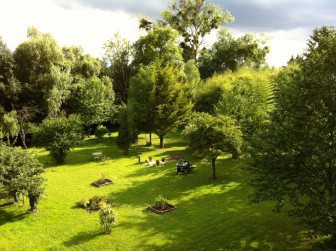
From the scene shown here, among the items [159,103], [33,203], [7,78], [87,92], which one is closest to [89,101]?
[87,92]

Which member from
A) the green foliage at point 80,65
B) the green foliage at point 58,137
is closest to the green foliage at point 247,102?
the green foliage at point 58,137

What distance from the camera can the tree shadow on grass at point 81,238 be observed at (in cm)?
1606

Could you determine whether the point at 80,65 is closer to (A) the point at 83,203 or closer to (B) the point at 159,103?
(B) the point at 159,103

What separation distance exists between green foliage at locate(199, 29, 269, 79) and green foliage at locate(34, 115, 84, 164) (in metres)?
35.7

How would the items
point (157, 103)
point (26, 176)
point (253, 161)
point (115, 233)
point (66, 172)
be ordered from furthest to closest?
point (157, 103) → point (66, 172) → point (26, 176) → point (115, 233) → point (253, 161)

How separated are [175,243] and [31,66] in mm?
37248

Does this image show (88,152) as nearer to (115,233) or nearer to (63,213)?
(63,213)

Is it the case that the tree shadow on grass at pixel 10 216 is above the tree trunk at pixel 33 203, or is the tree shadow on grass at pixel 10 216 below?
below

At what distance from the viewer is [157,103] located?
1467 inches

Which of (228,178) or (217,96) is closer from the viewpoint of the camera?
(228,178)

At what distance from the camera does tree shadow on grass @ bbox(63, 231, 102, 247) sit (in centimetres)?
1606

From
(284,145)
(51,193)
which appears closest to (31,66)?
(51,193)

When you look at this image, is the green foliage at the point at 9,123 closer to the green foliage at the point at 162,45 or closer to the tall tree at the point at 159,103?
the tall tree at the point at 159,103

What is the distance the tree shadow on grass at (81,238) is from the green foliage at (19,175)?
477cm
